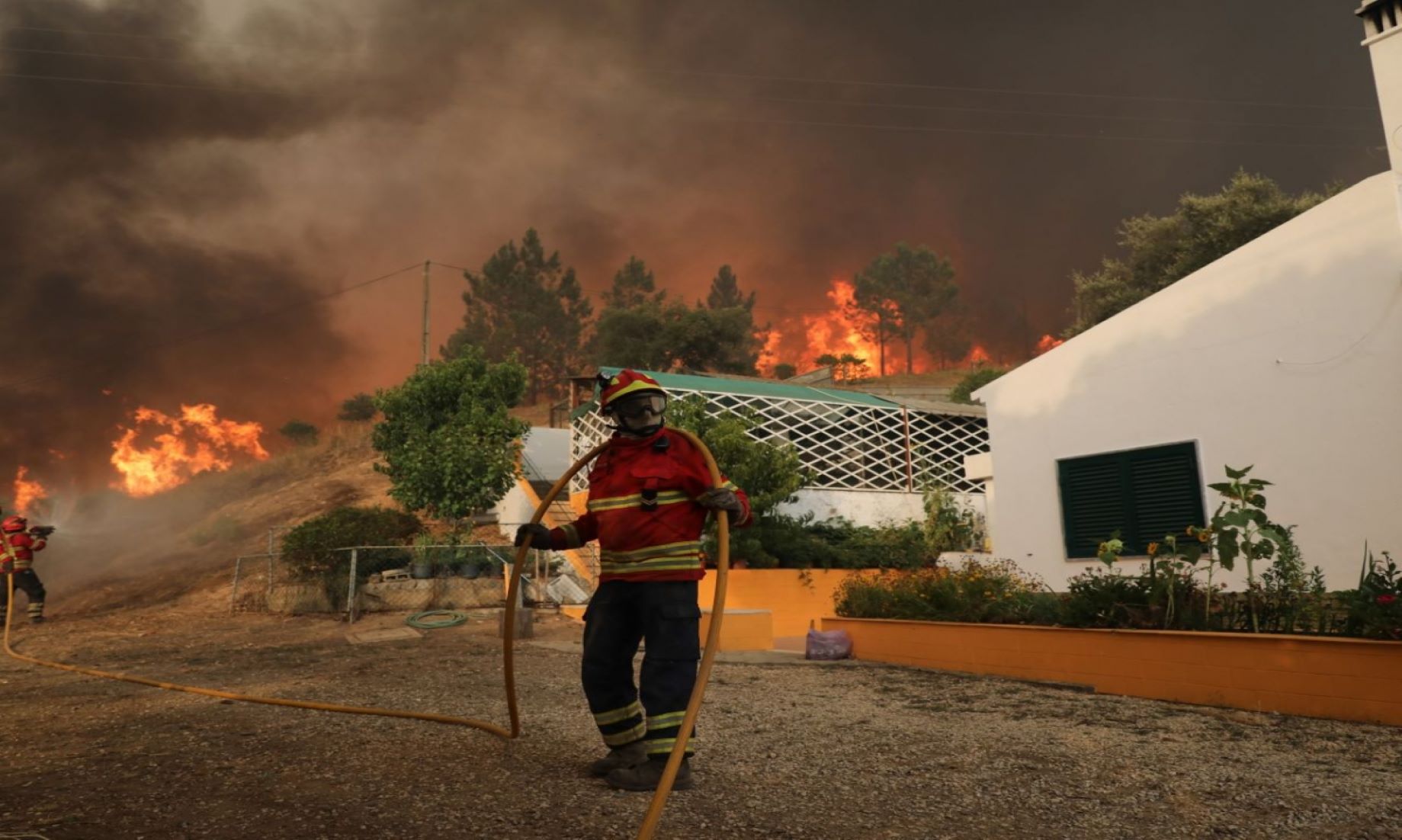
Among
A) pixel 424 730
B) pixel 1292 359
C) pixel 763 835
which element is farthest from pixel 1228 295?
pixel 424 730

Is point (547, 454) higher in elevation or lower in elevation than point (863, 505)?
higher

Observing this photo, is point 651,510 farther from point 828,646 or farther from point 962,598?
point 828,646

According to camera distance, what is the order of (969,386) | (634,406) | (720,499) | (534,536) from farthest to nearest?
(969,386), (534,536), (634,406), (720,499)

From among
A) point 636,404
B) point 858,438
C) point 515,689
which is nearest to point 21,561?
point 515,689

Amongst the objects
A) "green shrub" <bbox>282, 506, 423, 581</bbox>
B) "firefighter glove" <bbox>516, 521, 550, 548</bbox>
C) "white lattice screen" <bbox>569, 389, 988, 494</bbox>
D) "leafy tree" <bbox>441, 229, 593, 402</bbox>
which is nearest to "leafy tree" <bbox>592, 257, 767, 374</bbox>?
"leafy tree" <bbox>441, 229, 593, 402</bbox>

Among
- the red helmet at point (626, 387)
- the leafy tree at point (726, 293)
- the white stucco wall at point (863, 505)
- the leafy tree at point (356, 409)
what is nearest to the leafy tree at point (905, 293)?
the leafy tree at point (726, 293)

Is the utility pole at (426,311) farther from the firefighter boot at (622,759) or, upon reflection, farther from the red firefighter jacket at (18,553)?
the firefighter boot at (622,759)

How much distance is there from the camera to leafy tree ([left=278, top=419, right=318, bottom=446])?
39.3 m

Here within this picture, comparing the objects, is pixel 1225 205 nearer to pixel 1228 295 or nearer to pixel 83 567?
pixel 1228 295

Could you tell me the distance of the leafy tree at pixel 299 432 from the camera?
39344 millimetres

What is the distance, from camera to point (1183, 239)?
2909cm

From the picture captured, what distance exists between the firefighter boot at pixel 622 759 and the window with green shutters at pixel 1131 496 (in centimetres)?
682

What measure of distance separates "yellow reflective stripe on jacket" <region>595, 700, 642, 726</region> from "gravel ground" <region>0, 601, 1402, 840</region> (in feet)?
0.93

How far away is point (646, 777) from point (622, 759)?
0.77 ft
